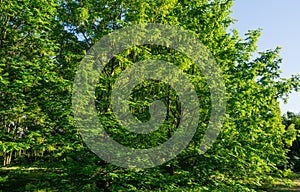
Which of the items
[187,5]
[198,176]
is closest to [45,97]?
[198,176]

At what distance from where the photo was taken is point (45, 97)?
474 inches

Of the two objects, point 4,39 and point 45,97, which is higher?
point 4,39

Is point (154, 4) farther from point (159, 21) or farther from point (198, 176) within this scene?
point (198, 176)

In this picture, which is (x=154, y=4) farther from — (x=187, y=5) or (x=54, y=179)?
(x=54, y=179)

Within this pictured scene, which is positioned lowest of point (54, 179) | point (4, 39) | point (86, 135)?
point (54, 179)

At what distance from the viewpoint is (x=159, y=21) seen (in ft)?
44.8

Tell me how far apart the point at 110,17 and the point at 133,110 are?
503 centimetres

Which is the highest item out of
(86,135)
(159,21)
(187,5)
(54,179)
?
(187,5)

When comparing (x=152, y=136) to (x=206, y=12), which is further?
(x=206, y=12)

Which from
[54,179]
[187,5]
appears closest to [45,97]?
[54,179]

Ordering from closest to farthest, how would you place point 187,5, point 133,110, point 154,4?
point 133,110 → point 154,4 → point 187,5

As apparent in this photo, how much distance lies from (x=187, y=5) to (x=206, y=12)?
1.21 m

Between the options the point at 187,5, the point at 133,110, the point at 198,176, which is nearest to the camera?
the point at 198,176

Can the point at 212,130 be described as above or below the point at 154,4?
below
